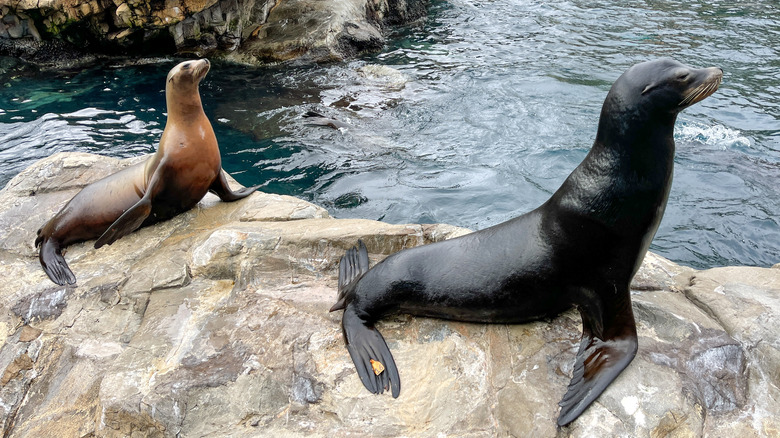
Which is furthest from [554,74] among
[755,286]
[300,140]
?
[755,286]

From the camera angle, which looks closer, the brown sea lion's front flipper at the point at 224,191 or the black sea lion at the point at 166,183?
the black sea lion at the point at 166,183

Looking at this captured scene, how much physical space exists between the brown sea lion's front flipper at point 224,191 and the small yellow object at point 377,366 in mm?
2816

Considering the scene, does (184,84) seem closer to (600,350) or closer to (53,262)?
(53,262)

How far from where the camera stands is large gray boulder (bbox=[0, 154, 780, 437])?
278cm

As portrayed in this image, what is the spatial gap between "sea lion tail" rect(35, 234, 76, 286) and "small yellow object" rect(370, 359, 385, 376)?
249 cm

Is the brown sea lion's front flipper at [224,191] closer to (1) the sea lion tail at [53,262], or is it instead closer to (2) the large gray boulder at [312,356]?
(2) the large gray boulder at [312,356]

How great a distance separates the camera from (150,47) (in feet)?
40.6

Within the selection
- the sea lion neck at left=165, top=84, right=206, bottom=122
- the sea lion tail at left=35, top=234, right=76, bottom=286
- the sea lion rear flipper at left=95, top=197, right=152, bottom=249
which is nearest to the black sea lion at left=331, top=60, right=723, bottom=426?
the sea lion rear flipper at left=95, top=197, right=152, bottom=249

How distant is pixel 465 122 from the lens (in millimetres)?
8992

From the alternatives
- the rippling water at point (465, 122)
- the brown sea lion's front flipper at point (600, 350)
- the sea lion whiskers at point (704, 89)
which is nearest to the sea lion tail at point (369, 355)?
the brown sea lion's front flipper at point (600, 350)

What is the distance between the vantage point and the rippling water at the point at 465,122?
6879mm

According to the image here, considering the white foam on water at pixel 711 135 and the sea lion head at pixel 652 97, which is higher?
the sea lion head at pixel 652 97

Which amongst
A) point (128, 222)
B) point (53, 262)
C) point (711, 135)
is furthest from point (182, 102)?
point (711, 135)

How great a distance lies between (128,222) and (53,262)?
0.62 m
